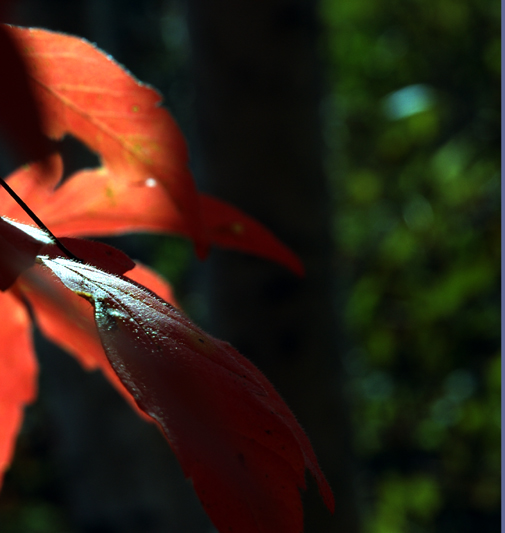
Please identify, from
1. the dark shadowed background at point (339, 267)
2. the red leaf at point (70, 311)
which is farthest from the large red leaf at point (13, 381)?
the dark shadowed background at point (339, 267)

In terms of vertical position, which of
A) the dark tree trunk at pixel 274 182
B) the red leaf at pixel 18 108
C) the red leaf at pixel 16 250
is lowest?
the dark tree trunk at pixel 274 182

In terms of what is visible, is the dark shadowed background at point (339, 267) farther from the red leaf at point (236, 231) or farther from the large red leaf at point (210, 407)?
the large red leaf at point (210, 407)

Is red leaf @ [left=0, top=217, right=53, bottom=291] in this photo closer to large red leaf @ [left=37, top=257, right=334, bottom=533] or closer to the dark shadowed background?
large red leaf @ [left=37, top=257, right=334, bottom=533]

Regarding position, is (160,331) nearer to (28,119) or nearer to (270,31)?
(28,119)

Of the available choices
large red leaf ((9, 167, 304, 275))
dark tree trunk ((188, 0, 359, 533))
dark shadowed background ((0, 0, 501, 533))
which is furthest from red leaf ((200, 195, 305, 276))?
dark tree trunk ((188, 0, 359, 533))

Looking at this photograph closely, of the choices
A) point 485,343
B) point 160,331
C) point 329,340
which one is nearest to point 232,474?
point 160,331

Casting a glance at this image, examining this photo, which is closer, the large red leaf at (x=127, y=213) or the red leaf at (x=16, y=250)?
the red leaf at (x=16, y=250)
